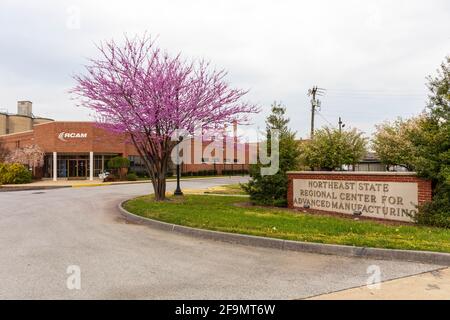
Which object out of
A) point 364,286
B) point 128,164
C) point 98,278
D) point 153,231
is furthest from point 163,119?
point 128,164

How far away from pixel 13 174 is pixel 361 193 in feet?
114

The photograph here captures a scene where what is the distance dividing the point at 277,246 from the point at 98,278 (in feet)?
12.4

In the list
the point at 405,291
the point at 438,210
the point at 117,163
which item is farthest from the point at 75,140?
the point at 405,291

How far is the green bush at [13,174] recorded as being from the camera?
3744 cm

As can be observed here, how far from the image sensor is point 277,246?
8352 mm

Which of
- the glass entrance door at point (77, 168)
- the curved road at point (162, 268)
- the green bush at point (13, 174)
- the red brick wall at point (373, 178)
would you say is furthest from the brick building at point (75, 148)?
the curved road at point (162, 268)

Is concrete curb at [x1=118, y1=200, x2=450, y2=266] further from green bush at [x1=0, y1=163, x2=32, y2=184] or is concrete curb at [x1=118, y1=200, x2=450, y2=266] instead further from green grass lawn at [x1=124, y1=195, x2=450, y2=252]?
green bush at [x1=0, y1=163, x2=32, y2=184]

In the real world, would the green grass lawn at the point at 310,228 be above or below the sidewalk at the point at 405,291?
above

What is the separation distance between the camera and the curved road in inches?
212

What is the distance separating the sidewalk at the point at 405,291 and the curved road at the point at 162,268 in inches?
8.8

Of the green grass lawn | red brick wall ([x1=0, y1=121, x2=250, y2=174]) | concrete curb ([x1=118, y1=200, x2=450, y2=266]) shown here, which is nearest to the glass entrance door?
red brick wall ([x1=0, y1=121, x2=250, y2=174])

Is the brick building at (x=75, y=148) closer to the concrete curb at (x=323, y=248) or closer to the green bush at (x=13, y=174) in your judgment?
the green bush at (x=13, y=174)
